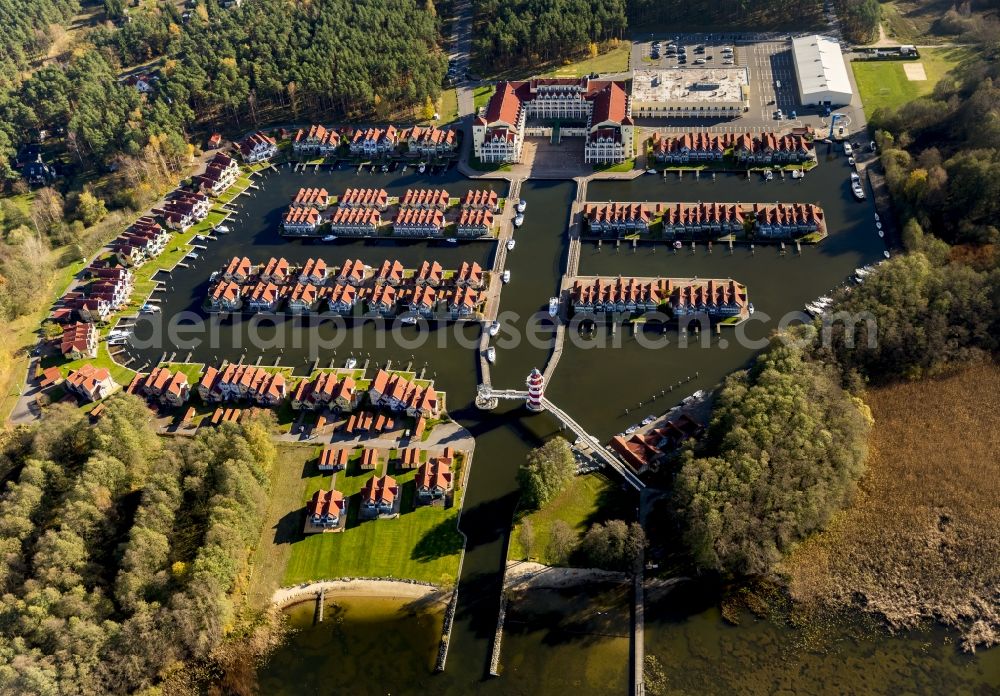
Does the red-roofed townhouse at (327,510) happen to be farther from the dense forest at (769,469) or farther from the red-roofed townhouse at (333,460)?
the dense forest at (769,469)

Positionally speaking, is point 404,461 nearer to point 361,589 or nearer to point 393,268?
point 361,589

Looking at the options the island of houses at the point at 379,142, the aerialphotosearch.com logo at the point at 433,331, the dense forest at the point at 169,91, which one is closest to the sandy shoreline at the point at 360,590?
the aerialphotosearch.com logo at the point at 433,331

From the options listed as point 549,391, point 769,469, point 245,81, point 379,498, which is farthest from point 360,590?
point 245,81

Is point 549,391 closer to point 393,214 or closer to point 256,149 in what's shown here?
point 393,214

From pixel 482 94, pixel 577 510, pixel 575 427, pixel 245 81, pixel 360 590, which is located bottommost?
pixel 360 590

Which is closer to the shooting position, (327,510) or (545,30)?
(327,510)

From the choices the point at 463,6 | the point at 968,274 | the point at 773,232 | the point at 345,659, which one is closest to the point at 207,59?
the point at 463,6

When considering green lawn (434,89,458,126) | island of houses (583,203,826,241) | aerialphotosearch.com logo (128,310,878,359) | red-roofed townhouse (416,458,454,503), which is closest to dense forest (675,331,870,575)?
aerialphotosearch.com logo (128,310,878,359)

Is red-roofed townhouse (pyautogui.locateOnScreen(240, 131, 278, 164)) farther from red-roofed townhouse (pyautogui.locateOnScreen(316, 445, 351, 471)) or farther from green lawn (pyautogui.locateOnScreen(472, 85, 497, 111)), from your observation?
red-roofed townhouse (pyautogui.locateOnScreen(316, 445, 351, 471))
